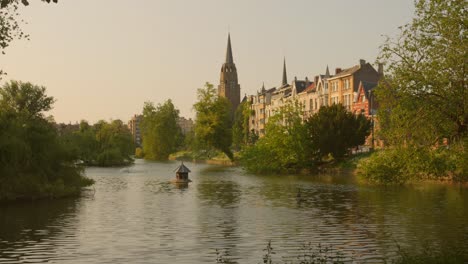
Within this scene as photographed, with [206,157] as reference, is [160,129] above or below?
above

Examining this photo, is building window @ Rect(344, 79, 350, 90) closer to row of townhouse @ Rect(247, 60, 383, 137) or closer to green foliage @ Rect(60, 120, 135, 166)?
row of townhouse @ Rect(247, 60, 383, 137)

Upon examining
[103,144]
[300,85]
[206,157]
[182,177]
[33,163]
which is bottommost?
[182,177]

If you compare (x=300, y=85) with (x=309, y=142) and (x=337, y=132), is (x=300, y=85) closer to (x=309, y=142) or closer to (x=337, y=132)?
(x=309, y=142)

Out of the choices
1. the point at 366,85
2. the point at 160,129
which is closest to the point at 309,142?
the point at 366,85

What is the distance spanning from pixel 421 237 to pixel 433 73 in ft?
22.7

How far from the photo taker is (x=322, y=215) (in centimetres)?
3178

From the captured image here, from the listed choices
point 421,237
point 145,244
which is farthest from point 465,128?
point 145,244

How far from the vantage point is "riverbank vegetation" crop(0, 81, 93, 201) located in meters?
36.5

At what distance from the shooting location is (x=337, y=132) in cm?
7444

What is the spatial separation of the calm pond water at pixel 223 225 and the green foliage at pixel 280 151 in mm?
32393

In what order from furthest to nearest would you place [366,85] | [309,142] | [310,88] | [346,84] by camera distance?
[310,88] < [346,84] < [366,85] < [309,142]

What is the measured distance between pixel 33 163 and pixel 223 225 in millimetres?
Answer: 17091

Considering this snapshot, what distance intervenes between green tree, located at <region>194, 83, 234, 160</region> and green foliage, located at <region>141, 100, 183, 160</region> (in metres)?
34.9

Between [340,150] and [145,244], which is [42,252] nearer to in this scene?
[145,244]
